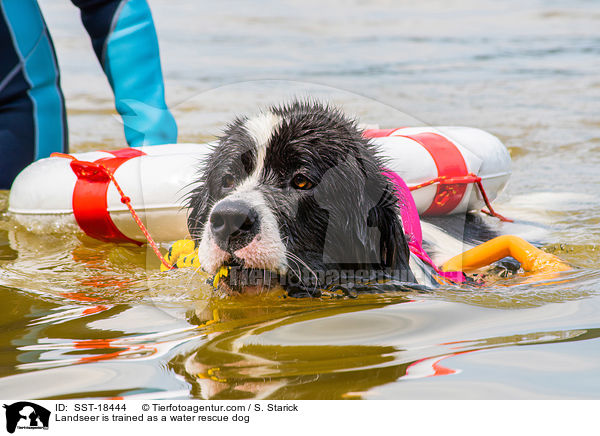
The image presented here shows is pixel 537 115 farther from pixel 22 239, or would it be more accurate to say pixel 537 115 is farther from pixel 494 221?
pixel 22 239

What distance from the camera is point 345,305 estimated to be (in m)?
2.56

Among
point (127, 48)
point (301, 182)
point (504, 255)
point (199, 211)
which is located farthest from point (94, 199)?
point (504, 255)

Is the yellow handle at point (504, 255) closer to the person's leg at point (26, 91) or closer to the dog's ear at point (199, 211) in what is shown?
the dog's ear at point (199, 211)

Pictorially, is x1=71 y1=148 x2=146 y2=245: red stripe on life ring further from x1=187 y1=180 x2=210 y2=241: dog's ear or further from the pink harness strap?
the pink harness strap

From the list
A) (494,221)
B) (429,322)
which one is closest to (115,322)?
(429,322)

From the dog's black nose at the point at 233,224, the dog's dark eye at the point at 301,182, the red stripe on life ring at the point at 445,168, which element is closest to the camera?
the dog's black nose at the point at 233,224

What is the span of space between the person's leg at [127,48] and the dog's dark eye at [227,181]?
2.27m

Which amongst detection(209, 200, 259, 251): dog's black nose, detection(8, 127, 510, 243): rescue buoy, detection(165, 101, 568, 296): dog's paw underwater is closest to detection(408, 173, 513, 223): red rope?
detection(8, 127, 510, 243): rescue buoy

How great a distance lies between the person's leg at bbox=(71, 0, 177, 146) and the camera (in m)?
4.88

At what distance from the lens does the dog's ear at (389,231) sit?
8.82ft

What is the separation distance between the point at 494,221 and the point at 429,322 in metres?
1.95

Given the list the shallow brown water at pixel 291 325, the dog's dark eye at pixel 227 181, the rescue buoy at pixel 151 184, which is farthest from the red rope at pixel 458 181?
the dog's dark eye at pixel 227 181

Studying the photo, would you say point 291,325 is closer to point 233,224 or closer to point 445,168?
point 233,224

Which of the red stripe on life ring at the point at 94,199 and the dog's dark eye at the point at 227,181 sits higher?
the dog's dark eye at the point at 227,181
